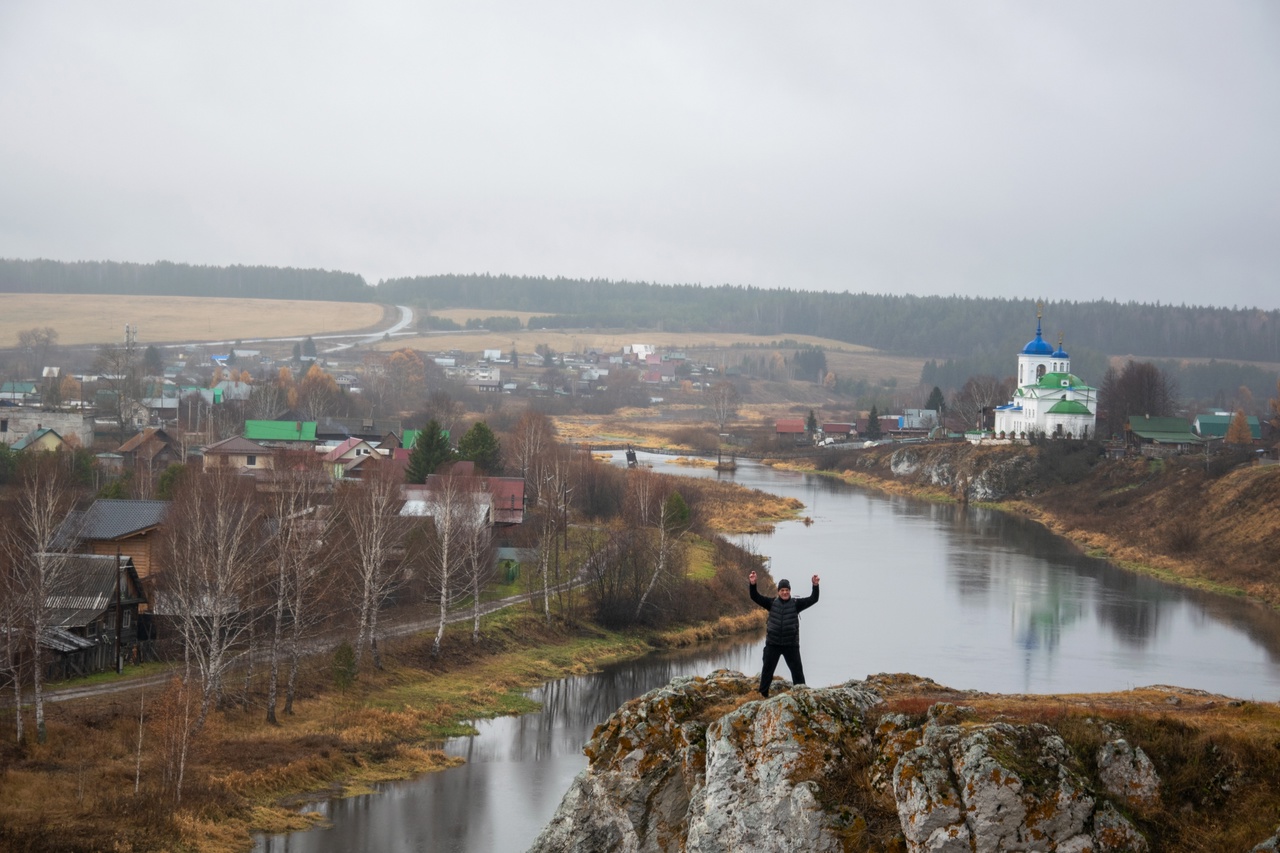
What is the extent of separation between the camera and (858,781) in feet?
35.1

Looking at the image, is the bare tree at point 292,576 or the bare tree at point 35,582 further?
the bare tree at point 292,576

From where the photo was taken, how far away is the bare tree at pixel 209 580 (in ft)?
66.9

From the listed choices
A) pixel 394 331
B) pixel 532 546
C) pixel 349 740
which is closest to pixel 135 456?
pixel 532 546

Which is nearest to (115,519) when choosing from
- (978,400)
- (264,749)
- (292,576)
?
(292,576)

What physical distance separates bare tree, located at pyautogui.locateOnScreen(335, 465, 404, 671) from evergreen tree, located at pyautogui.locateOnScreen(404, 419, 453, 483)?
688cm

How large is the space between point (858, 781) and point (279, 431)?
5087cm

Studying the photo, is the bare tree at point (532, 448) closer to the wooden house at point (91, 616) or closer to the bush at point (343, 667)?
the bush at point (343, 667)

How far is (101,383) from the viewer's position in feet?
256

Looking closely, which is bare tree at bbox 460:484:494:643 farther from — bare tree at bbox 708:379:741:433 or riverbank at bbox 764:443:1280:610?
bare tree at bbox 708:379:741:433

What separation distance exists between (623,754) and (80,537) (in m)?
16.9

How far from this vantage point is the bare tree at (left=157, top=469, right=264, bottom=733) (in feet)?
66.9

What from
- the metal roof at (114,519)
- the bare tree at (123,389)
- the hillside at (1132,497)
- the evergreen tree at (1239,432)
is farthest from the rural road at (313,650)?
the evergreen tree at (1239,432)

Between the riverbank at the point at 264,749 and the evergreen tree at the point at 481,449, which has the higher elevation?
the evergreen tree at the point at 481,449

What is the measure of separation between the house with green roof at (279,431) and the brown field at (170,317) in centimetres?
8009
